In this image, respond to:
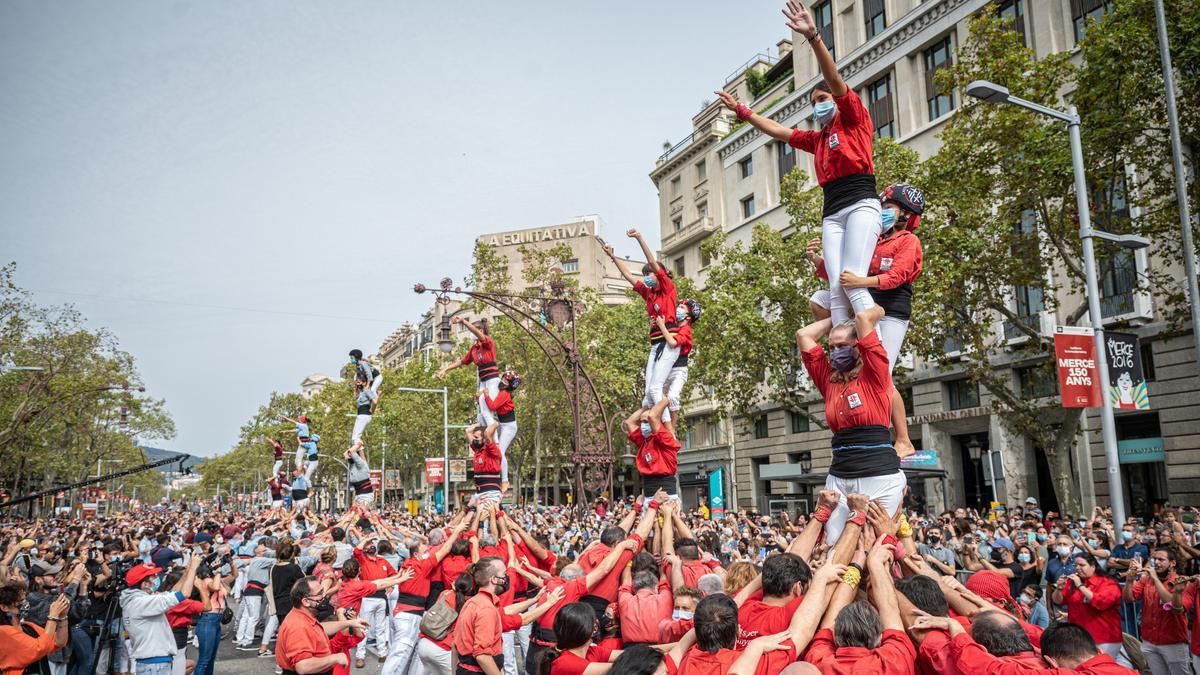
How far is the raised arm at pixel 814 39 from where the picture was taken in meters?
5.21

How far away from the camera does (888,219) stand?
5809mm

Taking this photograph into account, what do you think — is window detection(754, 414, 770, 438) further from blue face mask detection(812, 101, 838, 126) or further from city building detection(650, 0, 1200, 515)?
blue face mask detection(812, 101, 838, 126)

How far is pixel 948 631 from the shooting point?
13.0ft

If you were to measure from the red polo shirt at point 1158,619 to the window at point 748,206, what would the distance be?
119 ft

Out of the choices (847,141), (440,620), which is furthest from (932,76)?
(440,620)

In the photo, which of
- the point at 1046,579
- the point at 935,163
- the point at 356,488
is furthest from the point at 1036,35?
the point at 356,488

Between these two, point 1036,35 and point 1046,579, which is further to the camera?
point 1036,35

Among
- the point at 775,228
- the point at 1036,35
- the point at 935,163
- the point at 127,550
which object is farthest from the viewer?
the point at 775,228

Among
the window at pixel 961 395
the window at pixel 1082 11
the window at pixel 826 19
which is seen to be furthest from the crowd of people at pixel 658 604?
the window at pixel 826 19

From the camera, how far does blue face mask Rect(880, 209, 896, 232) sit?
19.0ft

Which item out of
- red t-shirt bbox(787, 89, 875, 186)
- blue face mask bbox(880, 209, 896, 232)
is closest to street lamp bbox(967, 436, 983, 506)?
blue face mask bbox(880, 209, 896, 232)

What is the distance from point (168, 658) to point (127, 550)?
5.16 metres

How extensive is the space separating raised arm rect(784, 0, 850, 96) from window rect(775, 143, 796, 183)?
35343 millimetres

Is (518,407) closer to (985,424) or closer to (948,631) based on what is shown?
(985,424)
